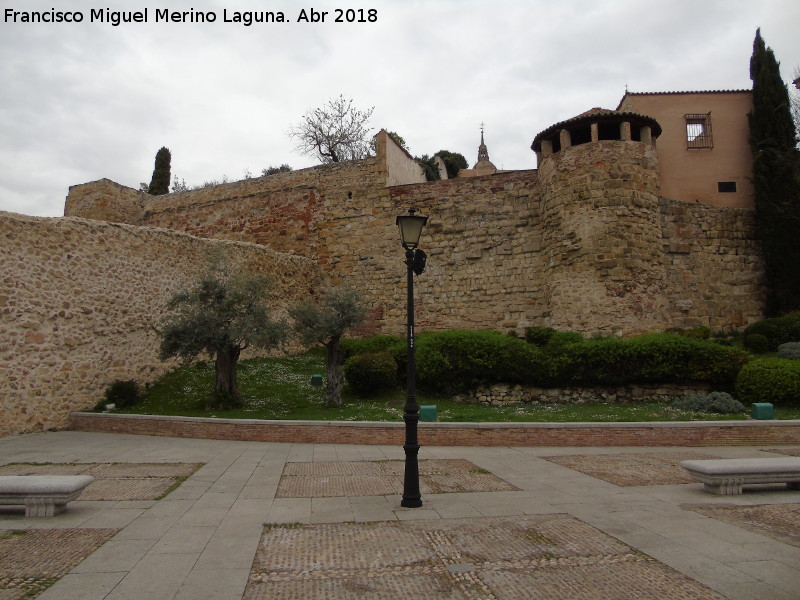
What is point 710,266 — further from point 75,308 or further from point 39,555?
point 39,555

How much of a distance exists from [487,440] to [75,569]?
8184 mm

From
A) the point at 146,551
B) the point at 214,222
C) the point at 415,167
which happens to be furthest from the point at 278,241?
the point at 146,551

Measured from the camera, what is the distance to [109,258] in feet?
49.2

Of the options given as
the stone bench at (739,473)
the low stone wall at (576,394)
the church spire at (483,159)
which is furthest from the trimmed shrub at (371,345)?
the church spire at (483,159)

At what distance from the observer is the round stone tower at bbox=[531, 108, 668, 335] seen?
17.3m

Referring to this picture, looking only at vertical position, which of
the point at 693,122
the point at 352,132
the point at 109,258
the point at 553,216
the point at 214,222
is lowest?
the point at 109,258

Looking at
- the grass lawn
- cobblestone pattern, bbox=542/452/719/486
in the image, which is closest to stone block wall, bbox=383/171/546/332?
the grass lawn

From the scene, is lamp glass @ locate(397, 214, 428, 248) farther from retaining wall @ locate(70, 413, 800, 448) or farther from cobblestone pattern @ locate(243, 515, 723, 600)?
retaining wall @ locate(70, 413, 800, 448)

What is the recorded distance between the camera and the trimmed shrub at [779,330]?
666 inches

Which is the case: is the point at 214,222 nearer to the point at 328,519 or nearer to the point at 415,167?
the point at 415,167

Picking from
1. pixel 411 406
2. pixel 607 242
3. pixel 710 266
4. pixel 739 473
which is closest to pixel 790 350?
pixel 710 266

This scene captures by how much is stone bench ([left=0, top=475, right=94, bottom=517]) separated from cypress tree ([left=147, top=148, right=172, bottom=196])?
108 feet

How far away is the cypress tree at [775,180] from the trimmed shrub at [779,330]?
6.35ft

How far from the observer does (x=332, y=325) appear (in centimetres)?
1418
